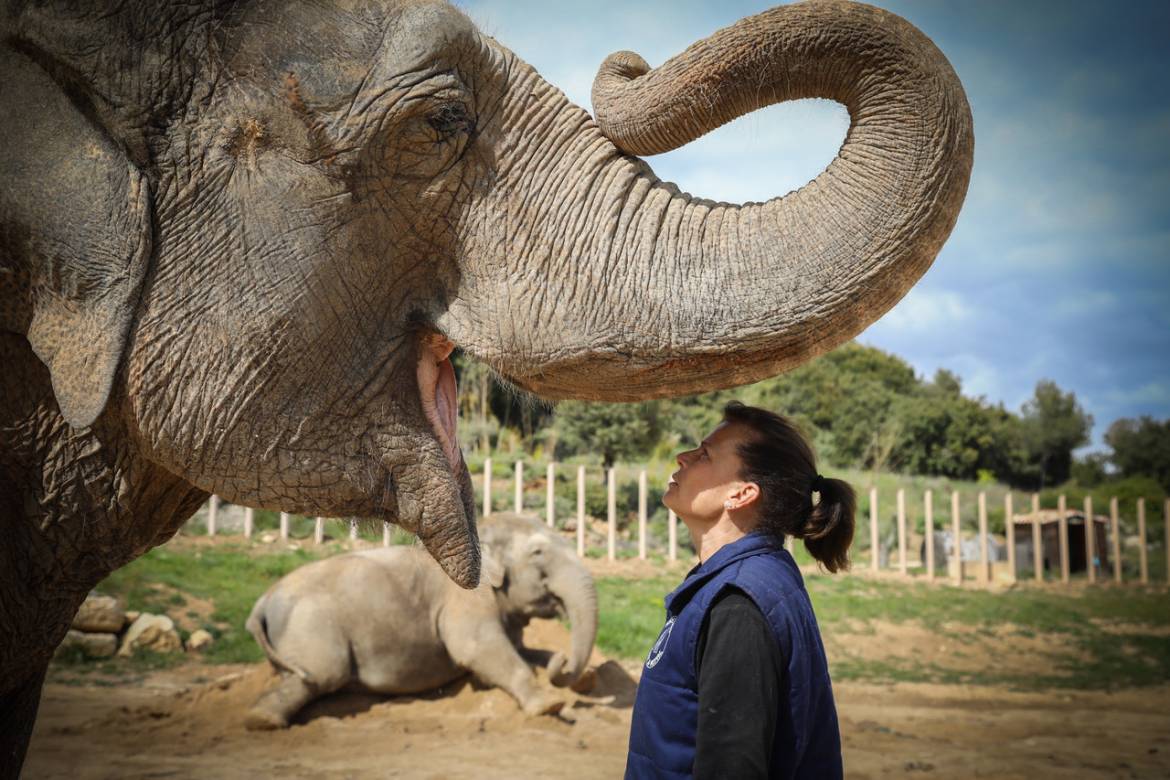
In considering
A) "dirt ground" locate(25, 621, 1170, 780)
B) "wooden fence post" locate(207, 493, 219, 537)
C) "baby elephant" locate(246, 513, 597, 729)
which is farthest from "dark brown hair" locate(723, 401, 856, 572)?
"wooden fence post" locate(207, 493, 219, 537)

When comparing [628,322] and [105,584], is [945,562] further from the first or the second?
[628,322]

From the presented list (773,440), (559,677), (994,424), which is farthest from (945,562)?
(994,424)

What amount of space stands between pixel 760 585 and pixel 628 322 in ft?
2.08

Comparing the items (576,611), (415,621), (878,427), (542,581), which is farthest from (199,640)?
(878,427)

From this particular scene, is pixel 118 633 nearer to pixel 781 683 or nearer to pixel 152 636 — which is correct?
pixel 152 636

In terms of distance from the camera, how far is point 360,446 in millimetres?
1955

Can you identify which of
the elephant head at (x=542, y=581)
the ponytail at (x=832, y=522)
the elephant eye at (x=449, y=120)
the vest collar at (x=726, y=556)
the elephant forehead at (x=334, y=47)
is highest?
the elephant forehead at (x=334, y=47)

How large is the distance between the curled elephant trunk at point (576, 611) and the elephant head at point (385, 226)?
594 centimetres

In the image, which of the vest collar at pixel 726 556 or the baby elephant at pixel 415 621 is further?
the baby elephant at pixel 415 621

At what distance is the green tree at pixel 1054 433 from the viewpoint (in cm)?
5481

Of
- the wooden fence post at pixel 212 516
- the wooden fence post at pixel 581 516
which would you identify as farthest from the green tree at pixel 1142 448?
the wooden fence post at pixel 212 516

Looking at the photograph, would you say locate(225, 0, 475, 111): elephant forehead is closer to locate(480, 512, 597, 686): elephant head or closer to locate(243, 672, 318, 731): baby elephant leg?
locate(243, 672, 318, 731): baby elephant leg

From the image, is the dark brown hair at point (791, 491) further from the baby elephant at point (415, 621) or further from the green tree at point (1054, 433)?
the green tree at point (1054, 433)

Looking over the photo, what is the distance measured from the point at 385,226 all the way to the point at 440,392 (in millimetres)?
394
